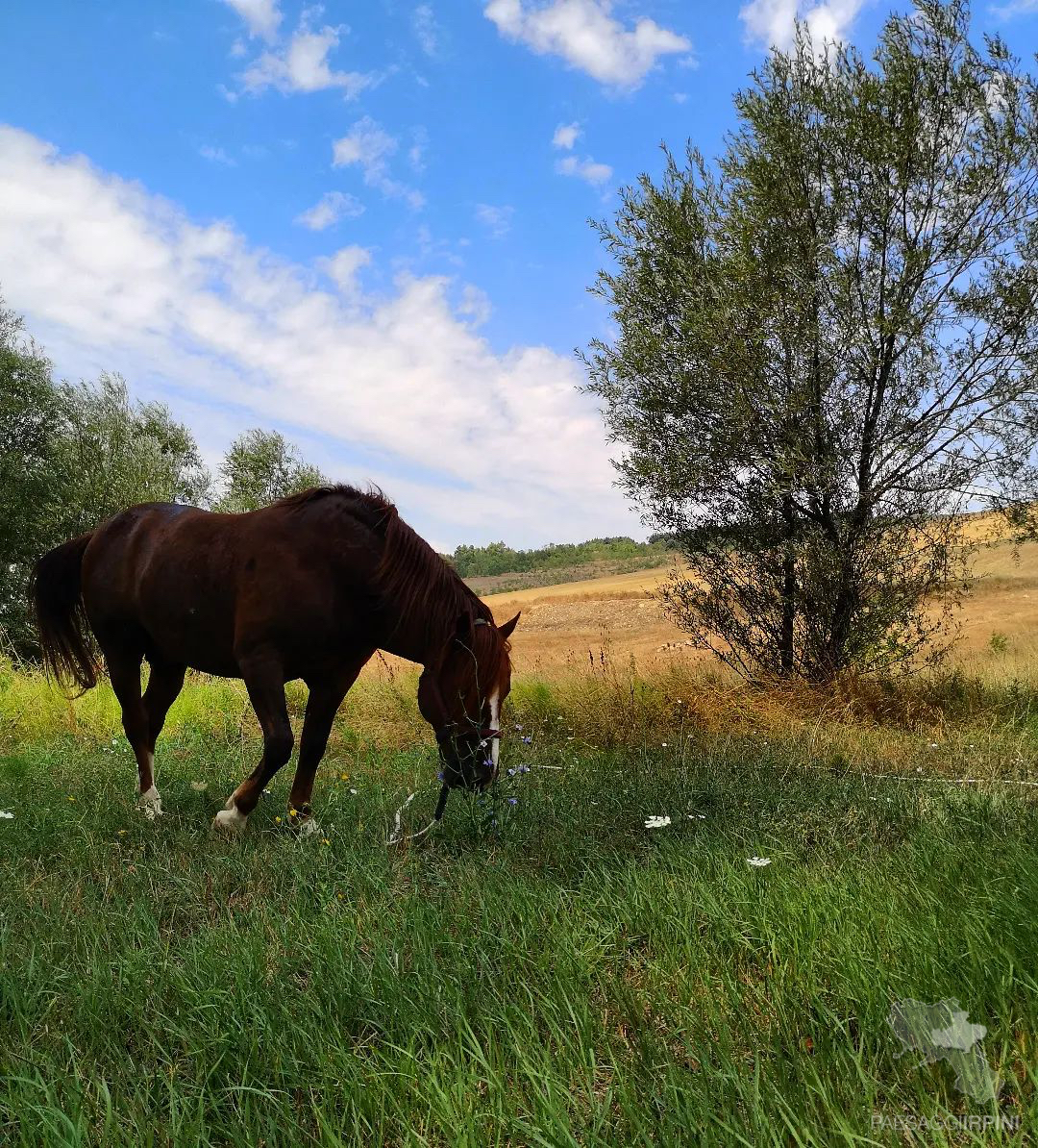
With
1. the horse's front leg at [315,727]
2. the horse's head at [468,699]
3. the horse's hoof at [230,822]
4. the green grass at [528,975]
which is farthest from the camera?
the horse's front leg at [315,727]

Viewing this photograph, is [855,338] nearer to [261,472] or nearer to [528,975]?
[528,975]

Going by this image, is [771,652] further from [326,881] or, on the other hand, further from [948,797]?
[326,881]

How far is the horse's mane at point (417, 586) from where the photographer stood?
169 inches

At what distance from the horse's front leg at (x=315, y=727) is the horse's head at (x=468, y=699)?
729 millimetres

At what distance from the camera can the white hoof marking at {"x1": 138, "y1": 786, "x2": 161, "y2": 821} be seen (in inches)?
186

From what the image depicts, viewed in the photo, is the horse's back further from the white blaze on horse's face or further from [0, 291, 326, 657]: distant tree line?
[0, 291, 326, 657]: distant tree line

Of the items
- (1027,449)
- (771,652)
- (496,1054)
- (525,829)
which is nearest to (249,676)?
(525,829)

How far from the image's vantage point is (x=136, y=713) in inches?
209

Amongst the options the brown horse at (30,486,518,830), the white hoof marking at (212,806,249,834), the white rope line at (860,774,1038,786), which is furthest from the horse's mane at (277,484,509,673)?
the white rope line at (860,774,1038,786)

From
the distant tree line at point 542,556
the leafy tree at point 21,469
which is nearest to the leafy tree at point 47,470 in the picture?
the leafy tree at point 21,469

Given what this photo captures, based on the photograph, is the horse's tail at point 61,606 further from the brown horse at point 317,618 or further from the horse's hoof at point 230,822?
the horse's hoof at point 230,822

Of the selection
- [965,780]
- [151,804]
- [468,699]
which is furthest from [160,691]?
[965,780]

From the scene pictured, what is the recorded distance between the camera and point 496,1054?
173 cm

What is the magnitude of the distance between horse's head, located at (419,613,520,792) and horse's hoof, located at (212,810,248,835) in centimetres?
130
